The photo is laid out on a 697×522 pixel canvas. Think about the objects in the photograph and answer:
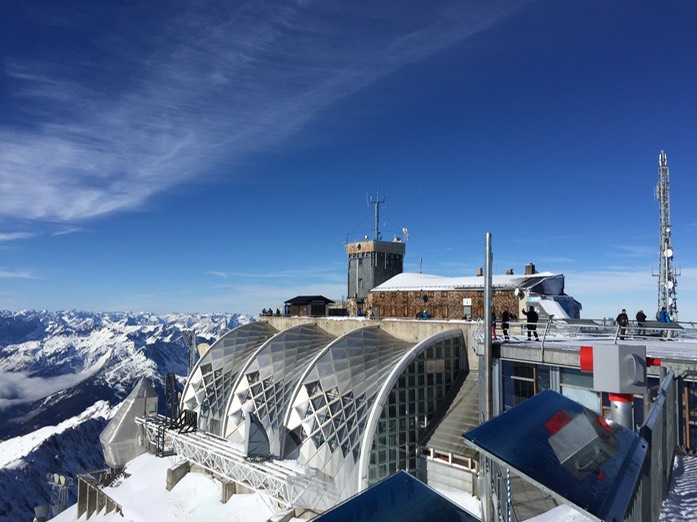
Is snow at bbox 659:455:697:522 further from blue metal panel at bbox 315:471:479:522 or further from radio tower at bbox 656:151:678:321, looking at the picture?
radio tower at bbox 656:151:678:321

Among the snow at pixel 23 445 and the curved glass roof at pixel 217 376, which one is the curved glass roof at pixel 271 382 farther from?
the snow at pixel 23 445

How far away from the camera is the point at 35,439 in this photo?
174000 millimetres

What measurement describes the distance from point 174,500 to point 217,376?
9.98m

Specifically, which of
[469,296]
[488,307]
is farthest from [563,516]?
[469,296]

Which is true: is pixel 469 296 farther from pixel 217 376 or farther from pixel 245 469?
pixel 217 376

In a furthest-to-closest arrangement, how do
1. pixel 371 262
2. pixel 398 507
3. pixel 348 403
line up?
pixel 371 262, pixel 348 403, pixel 398 507

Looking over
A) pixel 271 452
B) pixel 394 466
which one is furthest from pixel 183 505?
pixel 394 466

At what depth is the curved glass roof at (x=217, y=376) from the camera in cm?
3300

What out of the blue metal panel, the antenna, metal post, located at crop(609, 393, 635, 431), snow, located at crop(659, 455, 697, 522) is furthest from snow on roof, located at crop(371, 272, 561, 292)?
the blue metal panel

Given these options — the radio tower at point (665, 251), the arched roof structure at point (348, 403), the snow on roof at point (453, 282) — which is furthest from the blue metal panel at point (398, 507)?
the radio tower at point (665, 251)

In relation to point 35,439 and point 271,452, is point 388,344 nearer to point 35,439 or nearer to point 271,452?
point 271,452

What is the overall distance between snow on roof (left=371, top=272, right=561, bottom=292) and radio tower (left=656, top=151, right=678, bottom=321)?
24.4 meters

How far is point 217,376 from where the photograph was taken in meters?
35.4

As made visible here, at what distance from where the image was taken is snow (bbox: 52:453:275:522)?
23.8 metres
